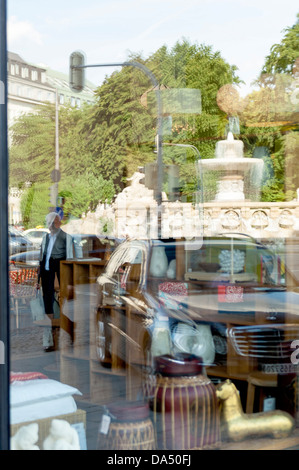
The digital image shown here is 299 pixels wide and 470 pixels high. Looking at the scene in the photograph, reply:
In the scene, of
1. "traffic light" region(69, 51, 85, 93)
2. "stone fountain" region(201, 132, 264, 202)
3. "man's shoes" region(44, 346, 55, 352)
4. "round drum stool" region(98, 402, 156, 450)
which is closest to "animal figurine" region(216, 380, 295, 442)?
"round drum stool" region(98, 402, 156, 450)

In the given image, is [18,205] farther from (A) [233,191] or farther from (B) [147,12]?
(A) [233,191]

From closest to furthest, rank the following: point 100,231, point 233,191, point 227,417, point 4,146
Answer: point 4,146, point 227,417, point 100,231, point 233,191

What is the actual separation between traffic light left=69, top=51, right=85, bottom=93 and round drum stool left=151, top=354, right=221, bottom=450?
1787 mm

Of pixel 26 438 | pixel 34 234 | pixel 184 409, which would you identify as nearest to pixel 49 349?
pixel 34 234

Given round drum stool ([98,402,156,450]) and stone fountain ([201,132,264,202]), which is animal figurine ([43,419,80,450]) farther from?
stone fountain ([201,132,264,202])

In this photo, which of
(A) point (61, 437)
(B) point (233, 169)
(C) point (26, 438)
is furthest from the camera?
(B) point (233, 169)

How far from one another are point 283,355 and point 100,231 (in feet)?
12.0

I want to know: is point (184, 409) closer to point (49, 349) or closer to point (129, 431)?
point (129, 431)

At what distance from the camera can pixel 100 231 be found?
21.9ft

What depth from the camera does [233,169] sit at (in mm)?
8359

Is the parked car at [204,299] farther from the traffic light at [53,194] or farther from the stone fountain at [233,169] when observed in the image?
the stone fountain at [233,169]

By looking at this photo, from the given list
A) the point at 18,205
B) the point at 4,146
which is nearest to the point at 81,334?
the point at 18,205

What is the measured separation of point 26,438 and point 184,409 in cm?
65

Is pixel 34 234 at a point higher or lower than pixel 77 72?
lower
